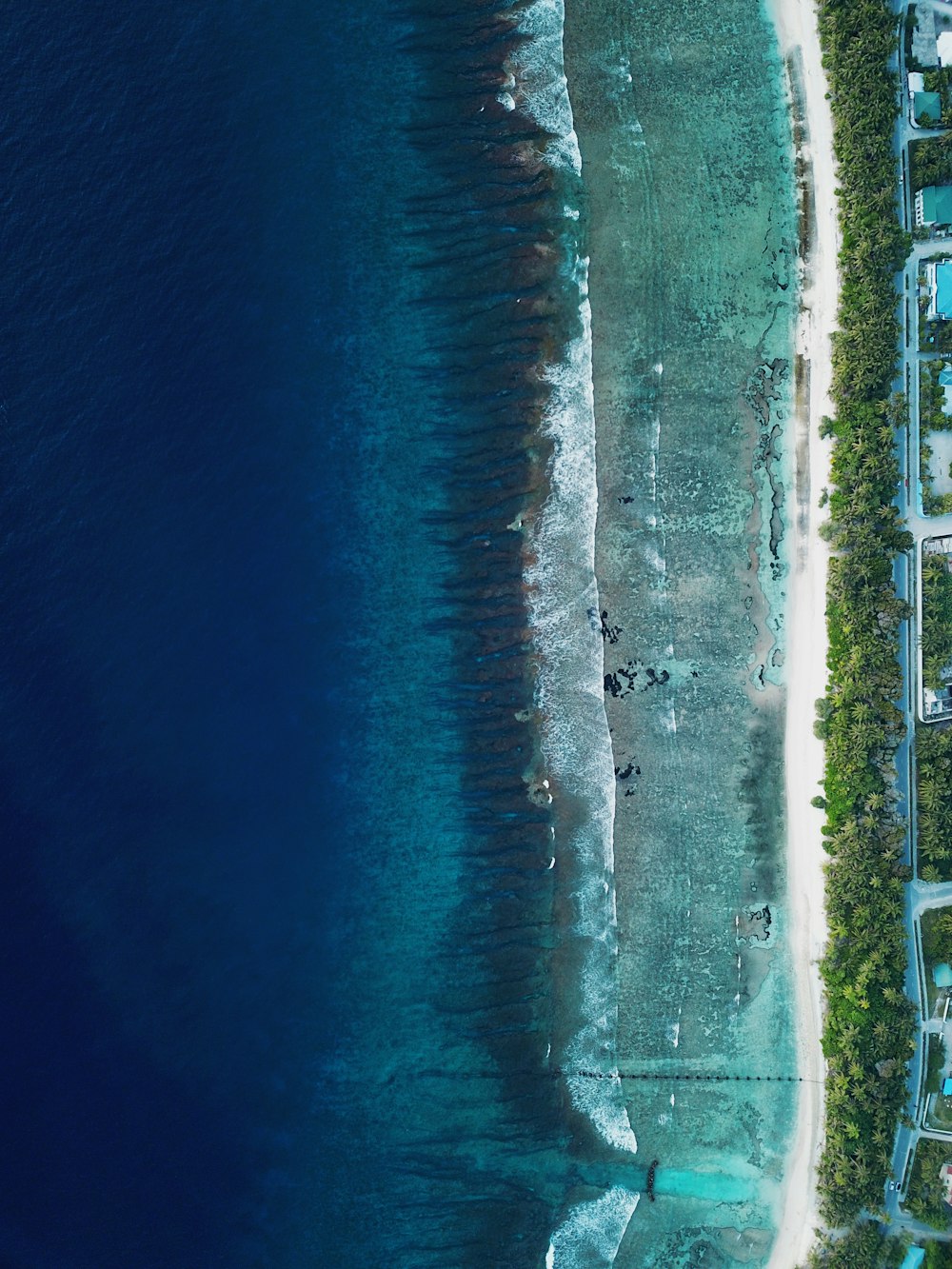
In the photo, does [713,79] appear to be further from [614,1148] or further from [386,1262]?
[386,1262]

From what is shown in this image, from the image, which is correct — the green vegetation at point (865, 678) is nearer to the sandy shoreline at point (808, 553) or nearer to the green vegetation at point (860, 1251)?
the green vegetation at point (860, 1251)

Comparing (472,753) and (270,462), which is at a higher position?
(270,462)

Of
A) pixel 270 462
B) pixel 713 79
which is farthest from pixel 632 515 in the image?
pixel 713 79

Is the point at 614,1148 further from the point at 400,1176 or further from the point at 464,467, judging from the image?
the point at 464,467

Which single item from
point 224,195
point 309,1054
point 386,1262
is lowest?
point 386,1262

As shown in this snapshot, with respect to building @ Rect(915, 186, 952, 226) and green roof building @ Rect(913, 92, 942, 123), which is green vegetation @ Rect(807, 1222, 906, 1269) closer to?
building @ Rect(915, 186, 952, 226)

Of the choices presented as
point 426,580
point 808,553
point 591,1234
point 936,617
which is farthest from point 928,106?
point 591,1234

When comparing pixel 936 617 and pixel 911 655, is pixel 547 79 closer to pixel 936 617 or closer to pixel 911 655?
pixel 936 617

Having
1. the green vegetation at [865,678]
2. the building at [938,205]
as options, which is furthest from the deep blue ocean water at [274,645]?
the building at [938,205]
